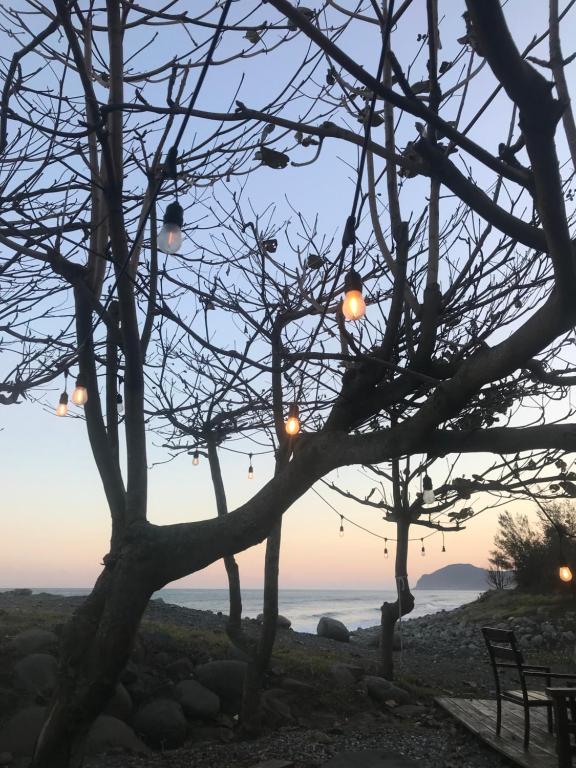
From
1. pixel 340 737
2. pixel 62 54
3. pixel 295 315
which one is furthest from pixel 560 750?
pixel 62 54

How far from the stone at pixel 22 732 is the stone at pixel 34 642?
51.9 inches

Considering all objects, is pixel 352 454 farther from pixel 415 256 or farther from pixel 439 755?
pixel 439 755

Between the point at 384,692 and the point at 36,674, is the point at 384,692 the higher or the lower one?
the lower one

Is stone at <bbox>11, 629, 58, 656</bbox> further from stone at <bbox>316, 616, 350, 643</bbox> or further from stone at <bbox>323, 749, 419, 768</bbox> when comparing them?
stone at <bbox>316, 616, 350, 643</bbox>

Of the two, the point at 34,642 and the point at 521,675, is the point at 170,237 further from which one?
the point at 34,642

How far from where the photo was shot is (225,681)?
8109 millimetres

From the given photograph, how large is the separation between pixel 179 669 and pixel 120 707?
4.49ft

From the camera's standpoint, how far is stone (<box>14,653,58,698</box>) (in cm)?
697

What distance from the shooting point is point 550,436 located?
396cm

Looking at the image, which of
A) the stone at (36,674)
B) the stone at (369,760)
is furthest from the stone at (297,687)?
the stone at (36,674)

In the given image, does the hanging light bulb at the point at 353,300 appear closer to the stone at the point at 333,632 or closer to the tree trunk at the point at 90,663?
the tree trunk at the point at 90,663

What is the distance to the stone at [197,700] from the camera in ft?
24.5

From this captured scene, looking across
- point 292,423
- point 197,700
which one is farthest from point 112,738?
point 292,423

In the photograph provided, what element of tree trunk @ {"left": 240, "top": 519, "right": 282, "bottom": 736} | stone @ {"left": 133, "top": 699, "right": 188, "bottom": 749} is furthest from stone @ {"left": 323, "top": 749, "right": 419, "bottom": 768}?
stone @ {"left": 133, "top": 699, "right": 188, "bottom": 749}
